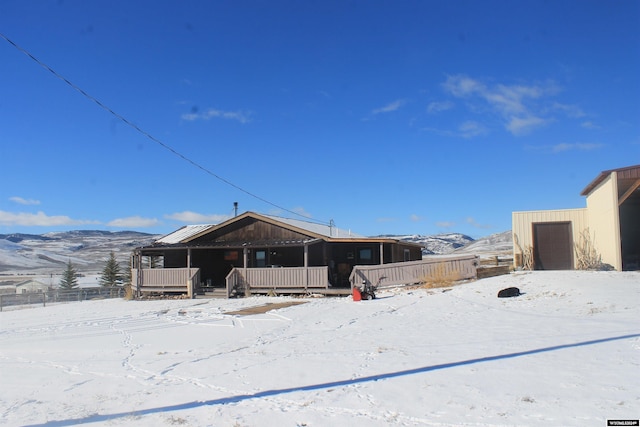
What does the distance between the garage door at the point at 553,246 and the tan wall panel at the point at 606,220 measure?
114cm

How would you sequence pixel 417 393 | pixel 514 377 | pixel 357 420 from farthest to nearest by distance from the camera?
pixel 514 377 < pixel 417 393 < pixel 357 420

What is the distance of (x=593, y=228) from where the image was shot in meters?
22.2

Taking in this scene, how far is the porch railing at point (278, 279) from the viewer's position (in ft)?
77.8

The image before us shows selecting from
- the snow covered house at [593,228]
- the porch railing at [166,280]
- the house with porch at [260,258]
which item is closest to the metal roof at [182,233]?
the house with porch at [260,258]

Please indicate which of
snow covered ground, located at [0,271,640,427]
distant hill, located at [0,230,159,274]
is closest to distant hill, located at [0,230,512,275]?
distant hill, located at [0,230,159,274]

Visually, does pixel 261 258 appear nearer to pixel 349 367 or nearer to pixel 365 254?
pixel 365 254

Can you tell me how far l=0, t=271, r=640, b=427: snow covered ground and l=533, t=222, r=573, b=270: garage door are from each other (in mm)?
7471

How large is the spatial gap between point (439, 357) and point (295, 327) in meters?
5.54

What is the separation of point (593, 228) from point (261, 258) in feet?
54.2

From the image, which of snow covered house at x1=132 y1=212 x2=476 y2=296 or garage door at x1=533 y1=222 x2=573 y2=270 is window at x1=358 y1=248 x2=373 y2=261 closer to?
snow covered house at x1=132 y1=212 x2=476 y2=296

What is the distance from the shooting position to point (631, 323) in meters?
10.9

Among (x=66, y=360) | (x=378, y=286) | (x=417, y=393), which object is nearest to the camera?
(x=417, y=393)

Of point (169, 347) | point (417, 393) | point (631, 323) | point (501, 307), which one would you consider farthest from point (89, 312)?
point (631, 323)

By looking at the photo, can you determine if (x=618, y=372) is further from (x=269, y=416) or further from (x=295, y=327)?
(x=295, y=327)
